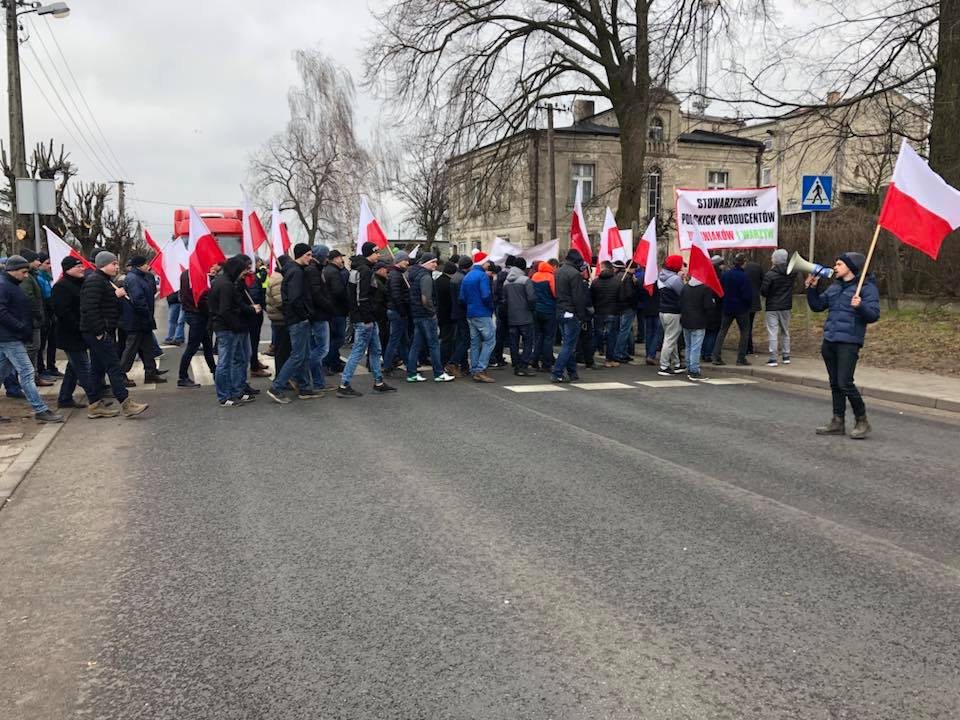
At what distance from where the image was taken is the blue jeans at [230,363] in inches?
365

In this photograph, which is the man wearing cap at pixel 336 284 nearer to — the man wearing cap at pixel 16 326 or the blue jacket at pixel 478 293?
the blue jacket at pixel 478 293

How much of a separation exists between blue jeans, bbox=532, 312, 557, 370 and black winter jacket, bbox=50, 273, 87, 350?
22.1 feet

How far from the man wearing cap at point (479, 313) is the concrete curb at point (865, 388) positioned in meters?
4.04

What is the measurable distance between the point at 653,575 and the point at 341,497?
2.47m

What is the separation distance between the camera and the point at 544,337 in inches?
506

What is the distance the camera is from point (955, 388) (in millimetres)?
10344

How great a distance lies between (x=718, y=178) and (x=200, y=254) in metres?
43.3

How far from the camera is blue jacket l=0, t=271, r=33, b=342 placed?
812cm

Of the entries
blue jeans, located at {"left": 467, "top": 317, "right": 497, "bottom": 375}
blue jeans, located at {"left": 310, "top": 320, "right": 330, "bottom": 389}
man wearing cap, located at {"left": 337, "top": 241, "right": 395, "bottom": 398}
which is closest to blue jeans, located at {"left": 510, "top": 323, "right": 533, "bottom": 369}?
blue jeans, located at {"left": 467, "top": 317, "right": 497, "bottom": 375}

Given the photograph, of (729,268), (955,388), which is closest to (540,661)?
(955,388)

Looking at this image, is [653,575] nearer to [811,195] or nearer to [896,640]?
[896,640]

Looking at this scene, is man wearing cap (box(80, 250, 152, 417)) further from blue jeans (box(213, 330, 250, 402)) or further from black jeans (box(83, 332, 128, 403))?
blue jeans (box(213, 330, 250, 402))

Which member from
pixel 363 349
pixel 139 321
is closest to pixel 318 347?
pixel 363 349

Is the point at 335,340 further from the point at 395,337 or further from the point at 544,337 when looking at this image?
the point at 544,337
